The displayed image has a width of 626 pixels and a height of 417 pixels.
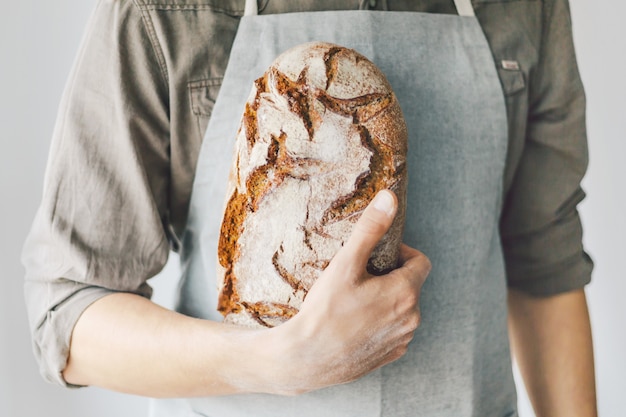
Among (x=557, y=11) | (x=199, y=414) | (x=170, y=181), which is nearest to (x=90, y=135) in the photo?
(x=170, y=181)

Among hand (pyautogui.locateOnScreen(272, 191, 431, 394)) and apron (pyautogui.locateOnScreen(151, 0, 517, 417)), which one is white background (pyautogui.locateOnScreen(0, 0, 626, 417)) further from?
hand (pyautogui.locateOnScreen(272, 191, 431, 394))

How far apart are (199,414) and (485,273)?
52cm

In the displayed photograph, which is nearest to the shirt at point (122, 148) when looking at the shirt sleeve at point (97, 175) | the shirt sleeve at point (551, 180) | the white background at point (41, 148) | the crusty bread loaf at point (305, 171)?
the shirt sleeve at point (97, 175)

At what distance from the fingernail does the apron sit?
221 millimetres

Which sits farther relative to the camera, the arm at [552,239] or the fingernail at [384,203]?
the arm at [552,239]

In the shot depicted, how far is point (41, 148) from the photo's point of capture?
157cm

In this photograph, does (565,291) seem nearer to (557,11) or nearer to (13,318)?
(557,11)

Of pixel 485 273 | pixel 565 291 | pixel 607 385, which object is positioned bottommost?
pixel 607 385

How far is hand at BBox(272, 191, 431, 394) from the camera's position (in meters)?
0.76

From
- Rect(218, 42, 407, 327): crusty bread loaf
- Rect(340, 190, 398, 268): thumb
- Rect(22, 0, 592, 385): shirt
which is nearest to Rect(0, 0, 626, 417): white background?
Rect(22, 0, 592, 385): shirt

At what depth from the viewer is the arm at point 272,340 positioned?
77cm

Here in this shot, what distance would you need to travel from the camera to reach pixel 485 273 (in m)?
1.07

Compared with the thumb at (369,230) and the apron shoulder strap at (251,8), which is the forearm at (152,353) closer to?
the thumb at (369,230)

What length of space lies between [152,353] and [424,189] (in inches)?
18.3
